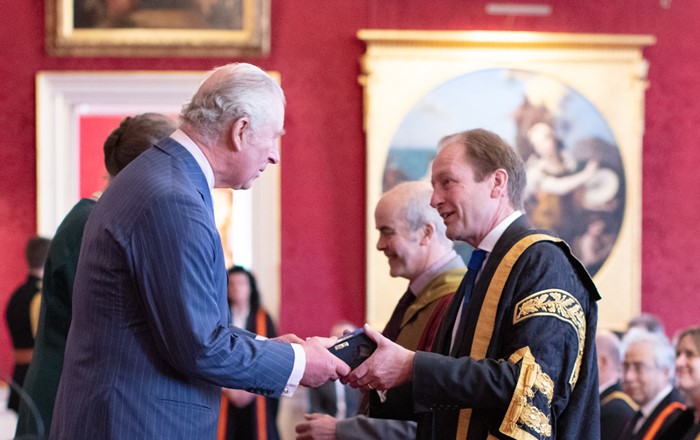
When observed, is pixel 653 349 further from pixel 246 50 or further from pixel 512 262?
pixel 246 50

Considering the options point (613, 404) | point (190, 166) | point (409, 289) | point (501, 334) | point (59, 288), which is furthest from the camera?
point (613, 404)

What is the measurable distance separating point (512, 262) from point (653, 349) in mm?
3257

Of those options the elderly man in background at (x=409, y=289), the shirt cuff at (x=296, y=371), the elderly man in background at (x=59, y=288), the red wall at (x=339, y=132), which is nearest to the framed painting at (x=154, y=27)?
the red wall at (x=339, y=132)

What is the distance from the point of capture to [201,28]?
28.1ft

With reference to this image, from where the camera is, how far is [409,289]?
4.07m

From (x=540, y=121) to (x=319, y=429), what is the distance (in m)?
5.54

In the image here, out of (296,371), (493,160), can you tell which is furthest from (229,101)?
(493,160)

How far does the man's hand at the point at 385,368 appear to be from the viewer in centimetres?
310

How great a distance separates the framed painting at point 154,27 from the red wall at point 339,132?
3.9 inches

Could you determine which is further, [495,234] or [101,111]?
[101,111]

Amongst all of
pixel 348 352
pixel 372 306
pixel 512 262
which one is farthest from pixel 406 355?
pixel 372 306

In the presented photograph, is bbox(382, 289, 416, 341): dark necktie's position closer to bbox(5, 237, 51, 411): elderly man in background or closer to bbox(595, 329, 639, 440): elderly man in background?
bbox(595, 329, 639, 440): elderly man in background

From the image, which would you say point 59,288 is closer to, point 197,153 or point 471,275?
point 197,153

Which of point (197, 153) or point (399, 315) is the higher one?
point (197, 153)
